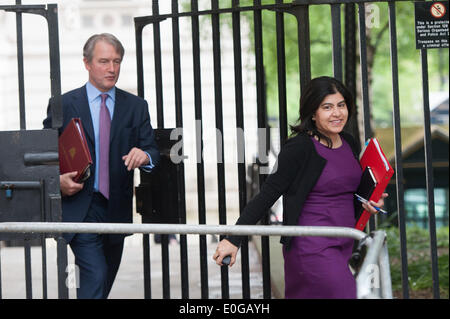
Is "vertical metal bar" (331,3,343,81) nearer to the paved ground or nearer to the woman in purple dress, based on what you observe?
the woman in purple dress

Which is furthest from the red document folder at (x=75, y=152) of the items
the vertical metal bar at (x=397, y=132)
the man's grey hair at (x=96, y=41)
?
the vertical metal bar at (x=397, y=132)

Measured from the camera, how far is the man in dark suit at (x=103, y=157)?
16.4 ft

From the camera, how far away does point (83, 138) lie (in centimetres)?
485

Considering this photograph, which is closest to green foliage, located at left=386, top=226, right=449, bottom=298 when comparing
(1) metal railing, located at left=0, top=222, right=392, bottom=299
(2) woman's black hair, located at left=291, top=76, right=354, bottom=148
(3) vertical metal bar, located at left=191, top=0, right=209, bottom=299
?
(3) vertical metal bar, located at left=191, top=0, right=209, bottom=299

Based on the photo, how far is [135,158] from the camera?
4.99 metres

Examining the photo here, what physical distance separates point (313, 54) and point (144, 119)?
1383 centimetres

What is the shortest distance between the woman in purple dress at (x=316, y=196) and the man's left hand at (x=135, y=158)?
3.35ft

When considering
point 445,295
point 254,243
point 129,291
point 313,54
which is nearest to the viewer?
point 445,295

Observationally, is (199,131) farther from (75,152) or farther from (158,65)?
(75,152)

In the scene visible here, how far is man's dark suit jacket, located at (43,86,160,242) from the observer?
5027 millimetres
